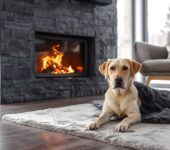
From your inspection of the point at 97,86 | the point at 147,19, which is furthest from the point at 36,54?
the point at 147,19

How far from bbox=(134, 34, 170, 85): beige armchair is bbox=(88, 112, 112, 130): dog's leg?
146cm

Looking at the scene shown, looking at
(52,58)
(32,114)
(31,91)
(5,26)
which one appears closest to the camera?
(32,114)

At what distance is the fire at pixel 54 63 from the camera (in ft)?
12.1

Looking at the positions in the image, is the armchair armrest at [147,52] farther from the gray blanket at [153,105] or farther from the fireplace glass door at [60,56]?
the gray blanket at [153,105]

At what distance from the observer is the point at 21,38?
10.8 ft

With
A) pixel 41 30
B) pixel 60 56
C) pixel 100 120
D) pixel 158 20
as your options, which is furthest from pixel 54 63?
pixel 158 20

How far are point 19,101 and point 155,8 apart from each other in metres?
3.21

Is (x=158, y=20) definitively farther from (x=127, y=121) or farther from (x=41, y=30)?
(x=127, y=121)

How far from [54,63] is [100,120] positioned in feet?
6.70

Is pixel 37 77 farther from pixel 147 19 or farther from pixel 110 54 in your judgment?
pixel 147 19

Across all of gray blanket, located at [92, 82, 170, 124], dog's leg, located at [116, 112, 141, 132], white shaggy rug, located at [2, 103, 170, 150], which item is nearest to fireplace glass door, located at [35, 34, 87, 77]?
white shaggy rug, located at [2, 103, 170, 150]

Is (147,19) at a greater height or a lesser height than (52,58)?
greater

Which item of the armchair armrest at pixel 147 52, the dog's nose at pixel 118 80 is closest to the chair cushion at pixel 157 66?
the armchair armrest at pixel 147 52

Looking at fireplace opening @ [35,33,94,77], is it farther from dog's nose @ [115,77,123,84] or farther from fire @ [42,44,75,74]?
dog's nose @ [115,77,123,84]
